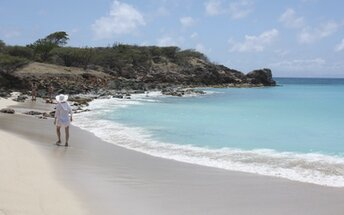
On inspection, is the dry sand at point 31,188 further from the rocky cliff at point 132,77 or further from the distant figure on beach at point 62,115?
the rocky cliff at point 132,77

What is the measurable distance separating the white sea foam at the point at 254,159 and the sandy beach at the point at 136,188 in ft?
2.07

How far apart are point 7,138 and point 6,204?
7066 mm

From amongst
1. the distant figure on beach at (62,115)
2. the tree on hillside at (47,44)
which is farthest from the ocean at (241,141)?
the tree on hillside at (47,44)

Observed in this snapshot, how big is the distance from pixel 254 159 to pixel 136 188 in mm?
4529

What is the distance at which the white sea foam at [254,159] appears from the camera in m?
9.95

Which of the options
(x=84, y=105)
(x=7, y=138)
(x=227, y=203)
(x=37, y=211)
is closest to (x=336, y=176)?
(x=227, y=203)

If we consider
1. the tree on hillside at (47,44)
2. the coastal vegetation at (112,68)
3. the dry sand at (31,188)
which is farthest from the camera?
→ the tree on hillside at (47,44)

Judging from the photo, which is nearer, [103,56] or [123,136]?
[123,136]

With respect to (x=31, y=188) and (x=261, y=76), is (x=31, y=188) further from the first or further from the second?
(x=261, y=76)

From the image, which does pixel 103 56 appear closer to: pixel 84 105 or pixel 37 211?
pixel 84 105

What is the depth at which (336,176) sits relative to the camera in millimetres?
9828

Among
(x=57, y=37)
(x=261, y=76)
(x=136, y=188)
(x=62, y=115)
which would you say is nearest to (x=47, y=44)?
(x=57, y=37)

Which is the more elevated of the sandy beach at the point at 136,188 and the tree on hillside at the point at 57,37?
the tree on hillside at the point at 57,37

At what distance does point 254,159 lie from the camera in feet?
38.8
